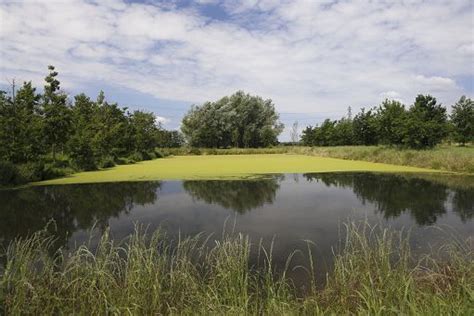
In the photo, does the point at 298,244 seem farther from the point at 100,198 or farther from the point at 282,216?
the point at 100,198

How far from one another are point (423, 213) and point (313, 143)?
46.0m

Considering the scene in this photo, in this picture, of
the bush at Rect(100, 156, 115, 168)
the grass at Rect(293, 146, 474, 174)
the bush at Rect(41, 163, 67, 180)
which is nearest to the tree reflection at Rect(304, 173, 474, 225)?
the grass at Rect(293, 146, 474, 174)

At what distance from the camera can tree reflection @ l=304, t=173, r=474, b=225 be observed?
8547 millimetres

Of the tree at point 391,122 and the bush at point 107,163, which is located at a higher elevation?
the tree at point 391,122

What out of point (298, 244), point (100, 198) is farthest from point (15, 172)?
point (298, 244)


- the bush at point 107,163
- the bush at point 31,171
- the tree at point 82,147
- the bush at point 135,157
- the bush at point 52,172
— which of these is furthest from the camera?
the bush at point 135,157

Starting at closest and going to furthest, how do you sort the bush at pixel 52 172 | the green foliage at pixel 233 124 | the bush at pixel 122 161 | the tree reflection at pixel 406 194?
the tree reflection at pixel 406 194
the bush at pixel 52 172
the bush at pixel 122 161
the green foliage at pixel 233 124

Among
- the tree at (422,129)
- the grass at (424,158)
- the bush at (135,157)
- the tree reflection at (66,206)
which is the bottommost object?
the tree reflection at (66,206)

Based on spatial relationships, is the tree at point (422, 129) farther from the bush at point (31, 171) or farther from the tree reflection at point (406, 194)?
the bush at point (31, 171)

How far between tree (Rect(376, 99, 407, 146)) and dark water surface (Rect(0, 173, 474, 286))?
13051 mm

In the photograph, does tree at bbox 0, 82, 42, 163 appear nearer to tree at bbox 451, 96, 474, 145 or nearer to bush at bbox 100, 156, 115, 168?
bush at bbox 100, 156, 115, 168

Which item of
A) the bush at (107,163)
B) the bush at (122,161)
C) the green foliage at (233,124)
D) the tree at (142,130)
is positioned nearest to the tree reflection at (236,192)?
the bush at (107,163)

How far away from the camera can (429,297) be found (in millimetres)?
2988

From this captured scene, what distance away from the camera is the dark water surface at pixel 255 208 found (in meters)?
6.68
